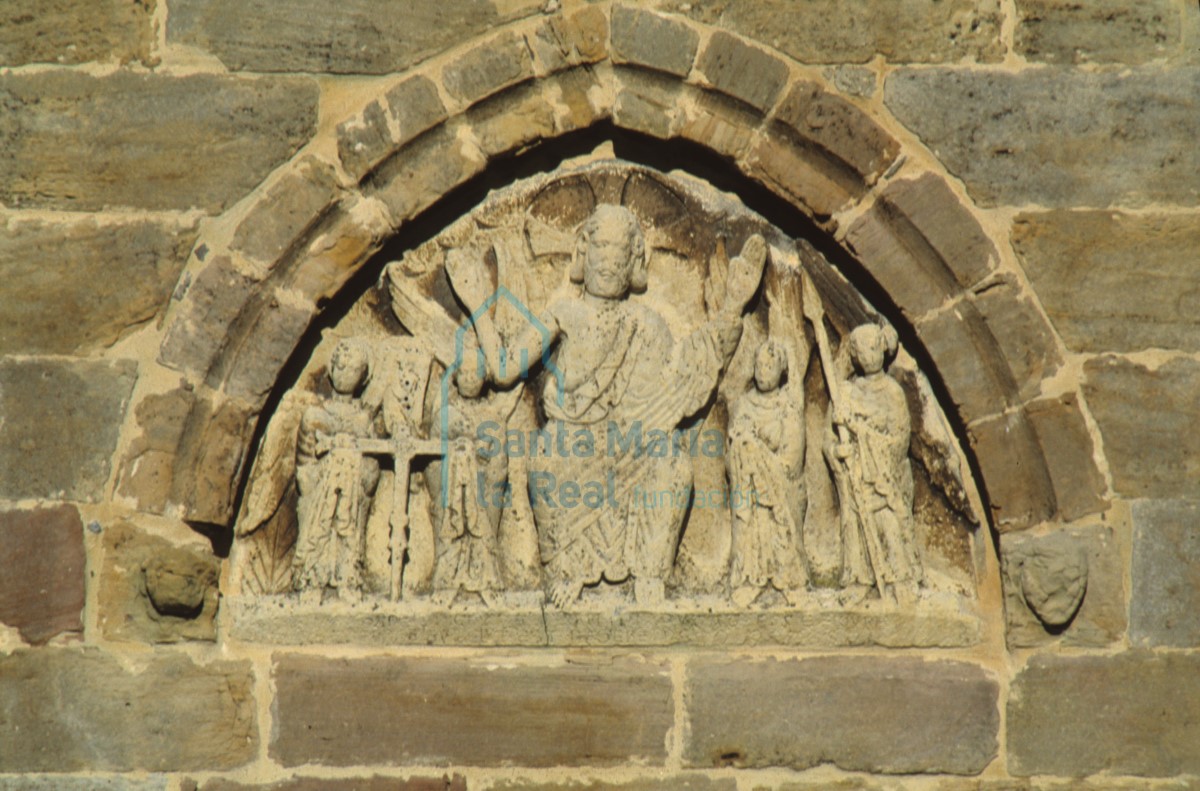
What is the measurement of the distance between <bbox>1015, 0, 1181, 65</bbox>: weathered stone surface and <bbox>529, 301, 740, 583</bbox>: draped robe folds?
1.50 m

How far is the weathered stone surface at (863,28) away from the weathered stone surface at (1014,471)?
1294mm

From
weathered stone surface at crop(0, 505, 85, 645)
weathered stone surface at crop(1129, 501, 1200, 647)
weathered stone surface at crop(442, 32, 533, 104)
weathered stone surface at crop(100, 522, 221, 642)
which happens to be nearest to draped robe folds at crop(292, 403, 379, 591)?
weathered stone surface at crop(100, 522, 221, 642)

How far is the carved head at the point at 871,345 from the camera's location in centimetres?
517

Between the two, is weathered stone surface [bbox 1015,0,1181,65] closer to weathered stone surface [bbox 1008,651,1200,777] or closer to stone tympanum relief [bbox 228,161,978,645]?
stone tympanum relief [bbox 228,161,978,645]

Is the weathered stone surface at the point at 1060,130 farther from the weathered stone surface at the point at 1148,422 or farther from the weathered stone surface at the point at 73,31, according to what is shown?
the weathered stone surface at the point at 73,31

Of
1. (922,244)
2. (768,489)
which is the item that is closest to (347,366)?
(768,489)

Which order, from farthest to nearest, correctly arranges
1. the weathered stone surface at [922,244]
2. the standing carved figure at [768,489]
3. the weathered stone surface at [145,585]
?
the standing carved figure at [768,489] → the weathered stone surface at [922,244] → the weathered stone surface at [145,585]

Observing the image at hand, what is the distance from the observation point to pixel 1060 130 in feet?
16.7

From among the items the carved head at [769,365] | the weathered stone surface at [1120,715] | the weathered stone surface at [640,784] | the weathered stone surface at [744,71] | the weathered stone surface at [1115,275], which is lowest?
the weathered stone surface at [640,784]

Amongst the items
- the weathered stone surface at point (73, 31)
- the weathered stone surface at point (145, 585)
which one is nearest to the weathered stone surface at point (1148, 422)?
the weathered stone surface at point (145, 585)

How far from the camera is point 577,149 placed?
5.31m

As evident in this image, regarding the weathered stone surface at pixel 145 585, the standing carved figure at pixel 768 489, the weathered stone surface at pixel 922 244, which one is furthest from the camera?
the standing carved figure at pixel 768 489

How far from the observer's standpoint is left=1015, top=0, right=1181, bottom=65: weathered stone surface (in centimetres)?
509

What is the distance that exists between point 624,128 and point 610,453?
3.77 feet
